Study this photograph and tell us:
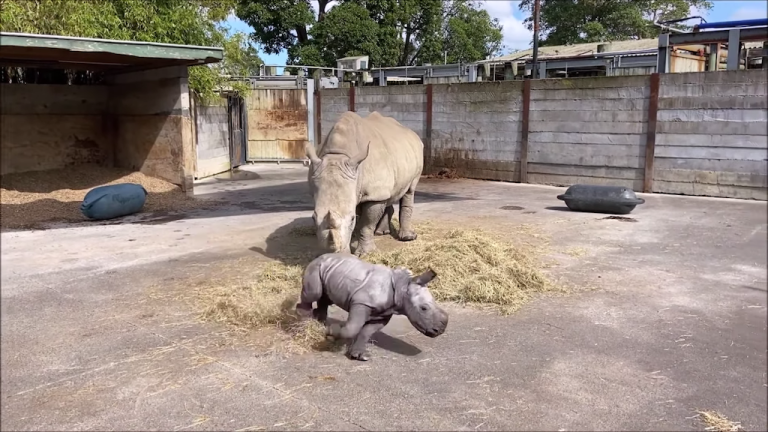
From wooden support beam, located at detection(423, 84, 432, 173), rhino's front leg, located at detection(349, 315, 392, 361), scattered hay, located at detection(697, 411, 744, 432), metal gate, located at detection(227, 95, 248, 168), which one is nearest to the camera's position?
scattered hay, located at detection(697, 411, 744, 432)

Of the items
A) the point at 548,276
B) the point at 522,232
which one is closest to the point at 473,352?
the point at 548,276

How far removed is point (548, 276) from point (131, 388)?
4055 millimetres

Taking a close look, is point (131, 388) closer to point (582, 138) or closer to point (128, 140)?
point (128, 140)

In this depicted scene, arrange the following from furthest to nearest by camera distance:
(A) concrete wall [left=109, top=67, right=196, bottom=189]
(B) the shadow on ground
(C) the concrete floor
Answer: (A) concrete wall [left=109, top=67, right=196, bottom=189], (B) the shadow on ground, (C) the concrete floor

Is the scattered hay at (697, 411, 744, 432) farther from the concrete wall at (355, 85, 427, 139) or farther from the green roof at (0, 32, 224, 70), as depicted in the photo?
the concrete wall at (355, 85, 427, 139)

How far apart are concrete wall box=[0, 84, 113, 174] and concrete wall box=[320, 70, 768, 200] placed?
695 centimetres

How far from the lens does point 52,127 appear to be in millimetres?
12805

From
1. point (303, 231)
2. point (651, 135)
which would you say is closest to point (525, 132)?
point (651, 135)

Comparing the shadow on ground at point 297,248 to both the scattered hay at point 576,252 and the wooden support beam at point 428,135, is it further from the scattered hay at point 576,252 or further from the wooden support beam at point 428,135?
the wooden support beam at point 428,135

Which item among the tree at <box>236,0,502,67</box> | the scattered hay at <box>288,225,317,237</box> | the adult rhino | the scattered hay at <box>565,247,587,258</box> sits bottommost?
the scattered hay at <box>565,247,587,258</box>

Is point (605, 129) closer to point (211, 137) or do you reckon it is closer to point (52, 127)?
point (211, 137)

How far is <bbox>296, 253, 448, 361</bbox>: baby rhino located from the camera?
3932 mm

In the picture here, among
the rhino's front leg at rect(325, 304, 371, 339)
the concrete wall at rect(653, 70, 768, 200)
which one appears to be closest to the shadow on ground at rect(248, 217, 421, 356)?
the rhino's front leg at rect(325, 304, 371, 339)

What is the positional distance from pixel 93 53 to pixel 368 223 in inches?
→ 233
